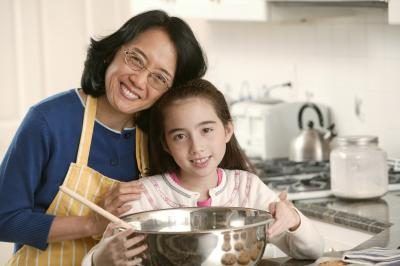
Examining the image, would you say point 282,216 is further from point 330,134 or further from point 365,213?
point 330,134

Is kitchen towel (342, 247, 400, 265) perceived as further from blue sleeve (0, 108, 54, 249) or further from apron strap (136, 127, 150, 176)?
blue sleeve (0, 108, 54, 249)

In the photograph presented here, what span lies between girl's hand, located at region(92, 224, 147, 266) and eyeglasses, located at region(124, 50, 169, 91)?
0.46m

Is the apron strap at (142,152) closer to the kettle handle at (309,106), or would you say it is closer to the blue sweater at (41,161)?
the blue sweater at (41,161)

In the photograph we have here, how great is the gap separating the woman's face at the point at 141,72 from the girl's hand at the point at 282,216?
407 mm

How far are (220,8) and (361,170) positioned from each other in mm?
1071

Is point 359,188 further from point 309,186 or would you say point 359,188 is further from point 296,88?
point 296,88

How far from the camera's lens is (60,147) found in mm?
1655

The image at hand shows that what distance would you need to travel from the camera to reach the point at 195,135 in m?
1.63

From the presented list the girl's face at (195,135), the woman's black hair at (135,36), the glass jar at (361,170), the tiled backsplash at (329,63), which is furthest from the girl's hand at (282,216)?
the tiled backsplash at (329,63)

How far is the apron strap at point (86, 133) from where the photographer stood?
1.68m

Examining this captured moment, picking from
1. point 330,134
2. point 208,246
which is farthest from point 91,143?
point 330,134

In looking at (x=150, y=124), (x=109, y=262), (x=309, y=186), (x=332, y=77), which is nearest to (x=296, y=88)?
(x=332, y=77)

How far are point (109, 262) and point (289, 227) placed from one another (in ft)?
1.36

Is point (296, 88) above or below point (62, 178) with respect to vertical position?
above
